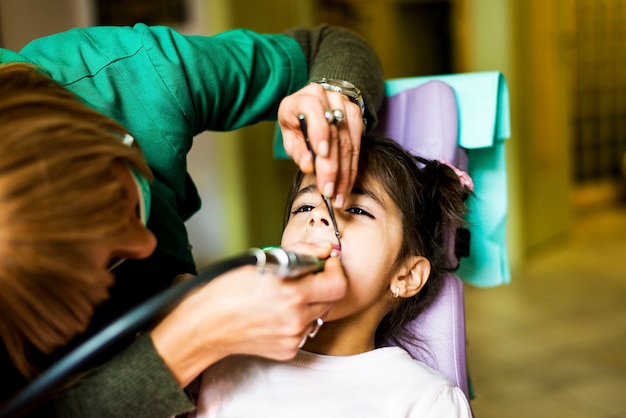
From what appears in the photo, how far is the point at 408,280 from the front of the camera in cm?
108

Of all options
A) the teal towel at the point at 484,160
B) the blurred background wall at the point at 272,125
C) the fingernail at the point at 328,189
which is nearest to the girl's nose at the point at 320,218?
the fingernail at the point at 328,189

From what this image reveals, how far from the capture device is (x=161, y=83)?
976 mm

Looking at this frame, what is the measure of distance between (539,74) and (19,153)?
3362mm

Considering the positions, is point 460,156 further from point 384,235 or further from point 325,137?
point 325,137

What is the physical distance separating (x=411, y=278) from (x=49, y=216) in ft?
2.02

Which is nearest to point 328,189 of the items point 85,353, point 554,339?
point 85,353

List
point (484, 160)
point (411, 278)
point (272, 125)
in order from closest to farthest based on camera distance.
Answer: point (411, 278) → point (484, 160) → point (272, 125)

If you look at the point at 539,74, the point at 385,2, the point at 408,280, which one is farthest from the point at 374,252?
the point at 385,2

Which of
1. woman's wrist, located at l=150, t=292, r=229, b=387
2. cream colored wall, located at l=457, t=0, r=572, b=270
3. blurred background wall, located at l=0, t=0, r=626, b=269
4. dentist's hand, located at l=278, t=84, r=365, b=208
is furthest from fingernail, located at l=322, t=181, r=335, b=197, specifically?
cream colored wall, located at l=457, t=0, r=572, b=270

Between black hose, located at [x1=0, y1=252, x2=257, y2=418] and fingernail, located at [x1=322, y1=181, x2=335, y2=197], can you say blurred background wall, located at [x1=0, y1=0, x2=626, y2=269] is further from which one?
black hose, located at [x1=0, y1=252, x2=257, y2=418]

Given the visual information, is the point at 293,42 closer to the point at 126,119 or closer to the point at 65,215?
the point at 126,119

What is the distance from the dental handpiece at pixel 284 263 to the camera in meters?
0.74

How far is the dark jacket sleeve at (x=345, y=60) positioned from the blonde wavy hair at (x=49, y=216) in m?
0.46

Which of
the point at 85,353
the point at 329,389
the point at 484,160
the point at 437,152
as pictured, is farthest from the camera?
the point at 484,160
